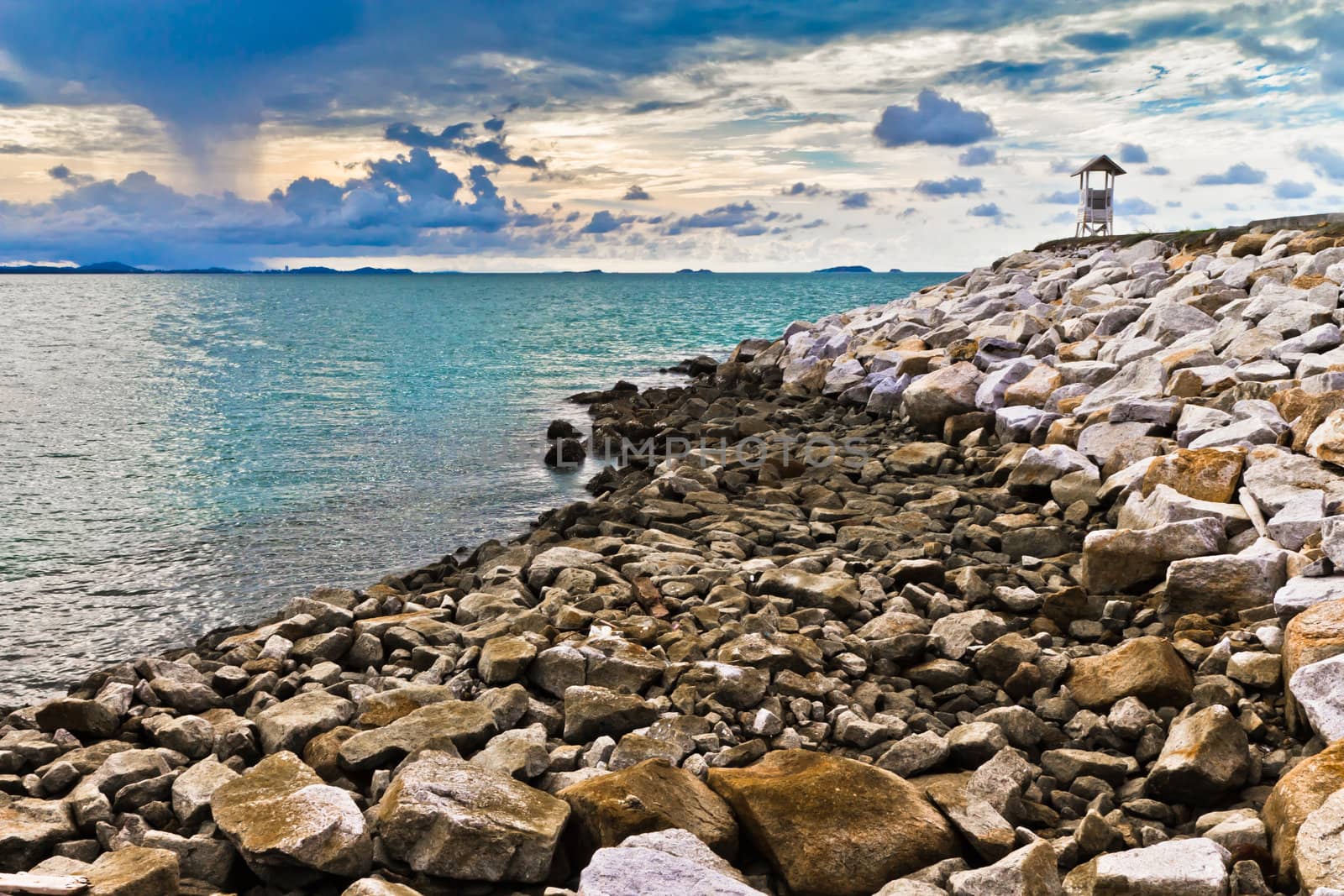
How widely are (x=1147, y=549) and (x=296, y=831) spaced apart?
492 cm

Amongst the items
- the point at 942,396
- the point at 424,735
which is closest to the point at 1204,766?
the point at 424,735

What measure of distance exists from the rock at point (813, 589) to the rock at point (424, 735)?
2283 mm

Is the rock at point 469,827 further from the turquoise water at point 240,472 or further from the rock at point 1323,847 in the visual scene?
the turquoise water at point 240,472

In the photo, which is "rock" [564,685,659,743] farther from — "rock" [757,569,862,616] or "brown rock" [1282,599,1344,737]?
"brown rock" [1282,599,1344,737]

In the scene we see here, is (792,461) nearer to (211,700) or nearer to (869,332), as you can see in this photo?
(211,700)

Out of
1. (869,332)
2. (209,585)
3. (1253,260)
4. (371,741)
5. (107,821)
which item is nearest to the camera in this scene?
(107,821)

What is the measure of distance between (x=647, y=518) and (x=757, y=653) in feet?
12.5

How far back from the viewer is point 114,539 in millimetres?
10398

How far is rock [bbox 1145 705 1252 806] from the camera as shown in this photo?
3.82 metres

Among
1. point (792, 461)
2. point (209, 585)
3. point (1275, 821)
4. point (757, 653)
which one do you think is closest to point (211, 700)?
point (757, 653)

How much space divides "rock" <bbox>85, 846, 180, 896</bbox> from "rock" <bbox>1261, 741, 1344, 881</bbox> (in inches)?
147

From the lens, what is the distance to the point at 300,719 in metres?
4.81

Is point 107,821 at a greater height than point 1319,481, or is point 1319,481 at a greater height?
point 1319,481

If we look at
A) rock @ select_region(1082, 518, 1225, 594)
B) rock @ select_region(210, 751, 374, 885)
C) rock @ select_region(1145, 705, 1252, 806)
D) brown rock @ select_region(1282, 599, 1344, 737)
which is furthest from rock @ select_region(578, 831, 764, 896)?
rock @ select_region(1082, 518, 1225, 594)
